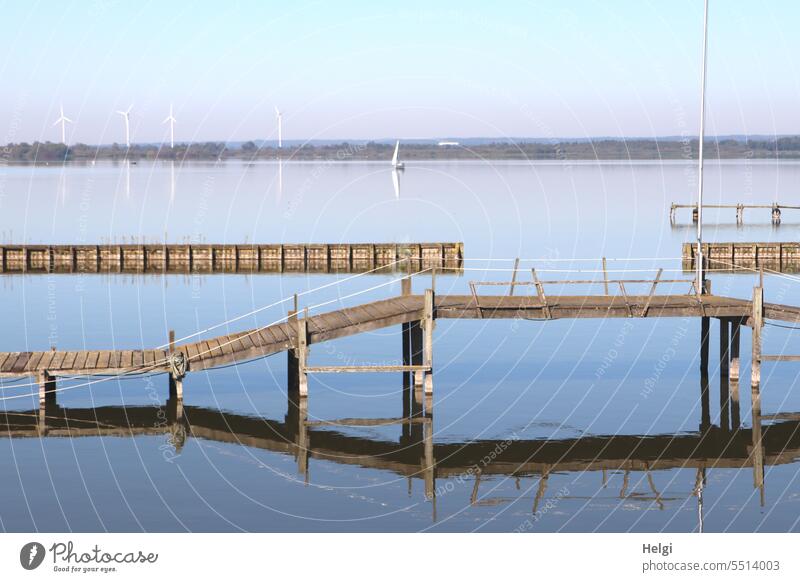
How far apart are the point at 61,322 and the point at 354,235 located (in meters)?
61.2

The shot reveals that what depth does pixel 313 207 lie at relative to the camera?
168 meters

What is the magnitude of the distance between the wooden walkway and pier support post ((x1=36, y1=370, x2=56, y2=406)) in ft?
0.70

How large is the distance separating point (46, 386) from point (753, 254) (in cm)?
5899

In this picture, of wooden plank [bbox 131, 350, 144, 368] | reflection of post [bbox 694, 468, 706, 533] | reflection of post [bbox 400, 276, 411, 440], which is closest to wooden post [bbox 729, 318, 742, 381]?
reflection of post [bbox 694, 468, 706, 533]

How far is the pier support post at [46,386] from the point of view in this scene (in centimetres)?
4297

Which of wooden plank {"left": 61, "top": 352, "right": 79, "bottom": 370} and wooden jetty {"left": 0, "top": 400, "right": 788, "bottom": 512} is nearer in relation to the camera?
wooden jetty {"left": 0, "top": 400, "right": 788, "bottom": 512}

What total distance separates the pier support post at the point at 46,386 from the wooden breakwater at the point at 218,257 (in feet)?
135

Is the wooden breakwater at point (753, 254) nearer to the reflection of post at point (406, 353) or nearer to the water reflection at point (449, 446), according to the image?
the reflection of post at point (406, 353)

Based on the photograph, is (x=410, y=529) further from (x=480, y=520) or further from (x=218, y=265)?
(x=218, y=265)

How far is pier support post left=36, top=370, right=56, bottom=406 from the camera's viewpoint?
43.0 meters

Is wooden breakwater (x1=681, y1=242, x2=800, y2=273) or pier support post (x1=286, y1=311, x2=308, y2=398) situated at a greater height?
wooden breakwater (x1=681, y1=242, x2=800, y2=273)

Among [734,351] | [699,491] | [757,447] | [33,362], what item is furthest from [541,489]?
[33,362]

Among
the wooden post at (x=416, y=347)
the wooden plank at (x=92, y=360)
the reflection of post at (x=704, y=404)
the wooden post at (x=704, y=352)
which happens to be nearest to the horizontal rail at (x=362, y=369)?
the wooden post at (x=416, y=347)

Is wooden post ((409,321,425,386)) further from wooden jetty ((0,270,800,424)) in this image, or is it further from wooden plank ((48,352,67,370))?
wooden plank ((48,352,67,370))
